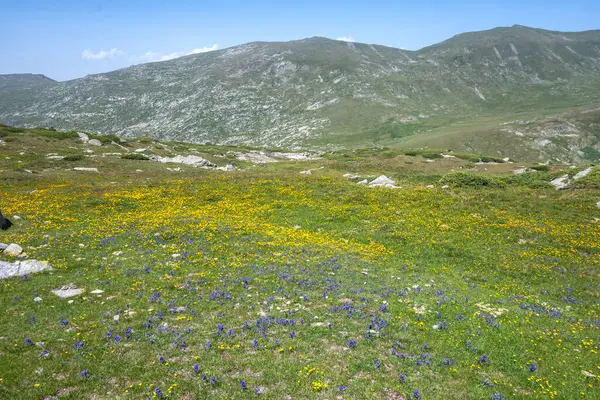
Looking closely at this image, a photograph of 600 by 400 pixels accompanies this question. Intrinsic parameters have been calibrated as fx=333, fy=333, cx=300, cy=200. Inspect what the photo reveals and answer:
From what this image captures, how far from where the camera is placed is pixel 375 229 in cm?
3111

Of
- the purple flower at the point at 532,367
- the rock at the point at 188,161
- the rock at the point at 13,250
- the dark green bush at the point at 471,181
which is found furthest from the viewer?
the rock at the point at 188,161

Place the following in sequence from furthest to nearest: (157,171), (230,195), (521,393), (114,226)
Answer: (157,171), (230,195), (114,226), (521,393)

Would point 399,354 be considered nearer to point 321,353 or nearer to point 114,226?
point 321,353

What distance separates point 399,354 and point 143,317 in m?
11.6

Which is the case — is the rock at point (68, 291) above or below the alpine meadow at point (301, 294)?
above

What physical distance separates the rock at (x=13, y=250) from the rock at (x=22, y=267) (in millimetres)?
1889

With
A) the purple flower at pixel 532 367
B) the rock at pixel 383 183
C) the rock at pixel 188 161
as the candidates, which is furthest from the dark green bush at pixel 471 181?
the rock at pixel 188 161

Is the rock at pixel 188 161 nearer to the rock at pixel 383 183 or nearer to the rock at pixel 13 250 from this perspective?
the rock at pixel 383 183

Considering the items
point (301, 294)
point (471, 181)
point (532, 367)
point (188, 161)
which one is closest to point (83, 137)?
point (188, 161)

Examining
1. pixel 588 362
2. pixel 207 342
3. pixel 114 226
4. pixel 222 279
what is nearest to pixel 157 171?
pixel 114 226

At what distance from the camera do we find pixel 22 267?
66.1 ft

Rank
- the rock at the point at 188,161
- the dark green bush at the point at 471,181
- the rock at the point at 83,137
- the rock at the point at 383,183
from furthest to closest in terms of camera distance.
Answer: the rock at the point at 83,137, the rock at the point at 188,161, the rock at the point at 383,183, the dark green bush at the point at 471,181

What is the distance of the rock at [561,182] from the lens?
4466 centimetres

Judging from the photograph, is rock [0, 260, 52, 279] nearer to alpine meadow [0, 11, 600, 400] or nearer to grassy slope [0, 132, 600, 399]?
alpine meadow [0, 11, 600, 400]
